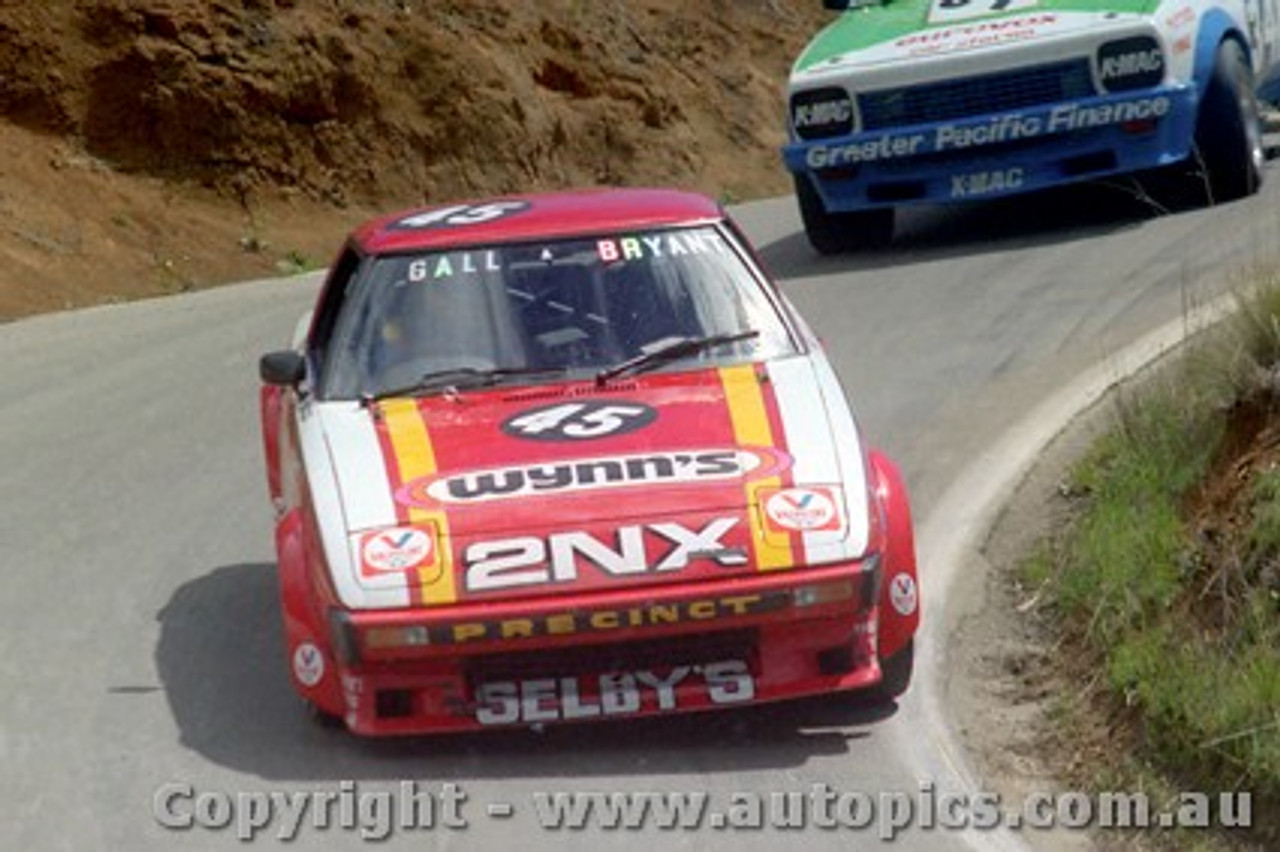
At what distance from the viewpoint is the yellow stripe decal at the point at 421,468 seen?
666cm

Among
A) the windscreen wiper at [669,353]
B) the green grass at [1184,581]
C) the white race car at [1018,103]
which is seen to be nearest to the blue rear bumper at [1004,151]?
the white race car at [1018,103]

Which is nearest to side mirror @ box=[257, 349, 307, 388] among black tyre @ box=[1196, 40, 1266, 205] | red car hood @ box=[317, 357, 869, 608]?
red car hood @ box=[317, 357, 869, 608]

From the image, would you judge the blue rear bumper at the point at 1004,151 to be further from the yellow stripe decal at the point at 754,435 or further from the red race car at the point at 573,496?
the yellow stripe decal at the point at 754,435

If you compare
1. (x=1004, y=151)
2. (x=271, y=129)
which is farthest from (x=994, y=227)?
(x=271, y=129)

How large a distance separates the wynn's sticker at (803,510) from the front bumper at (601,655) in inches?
6.4

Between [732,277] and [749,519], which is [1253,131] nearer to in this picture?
[732,277]

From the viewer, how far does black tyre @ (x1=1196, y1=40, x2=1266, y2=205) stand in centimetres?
1433

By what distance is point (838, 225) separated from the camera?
1493 cm

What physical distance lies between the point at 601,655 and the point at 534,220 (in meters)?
2.08

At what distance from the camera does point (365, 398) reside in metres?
7.70

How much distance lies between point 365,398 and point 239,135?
11884 millimetres

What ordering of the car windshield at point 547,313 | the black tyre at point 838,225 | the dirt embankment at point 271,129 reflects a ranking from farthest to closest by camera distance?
1. the dirt embankment at point 271,129
2. the black tyre at point 838,225
3. the car windshield at point 547,313

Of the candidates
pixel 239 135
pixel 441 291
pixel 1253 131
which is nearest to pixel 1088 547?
pixel 441 291

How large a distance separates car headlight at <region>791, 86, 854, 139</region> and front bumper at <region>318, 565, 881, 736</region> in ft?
25.4
